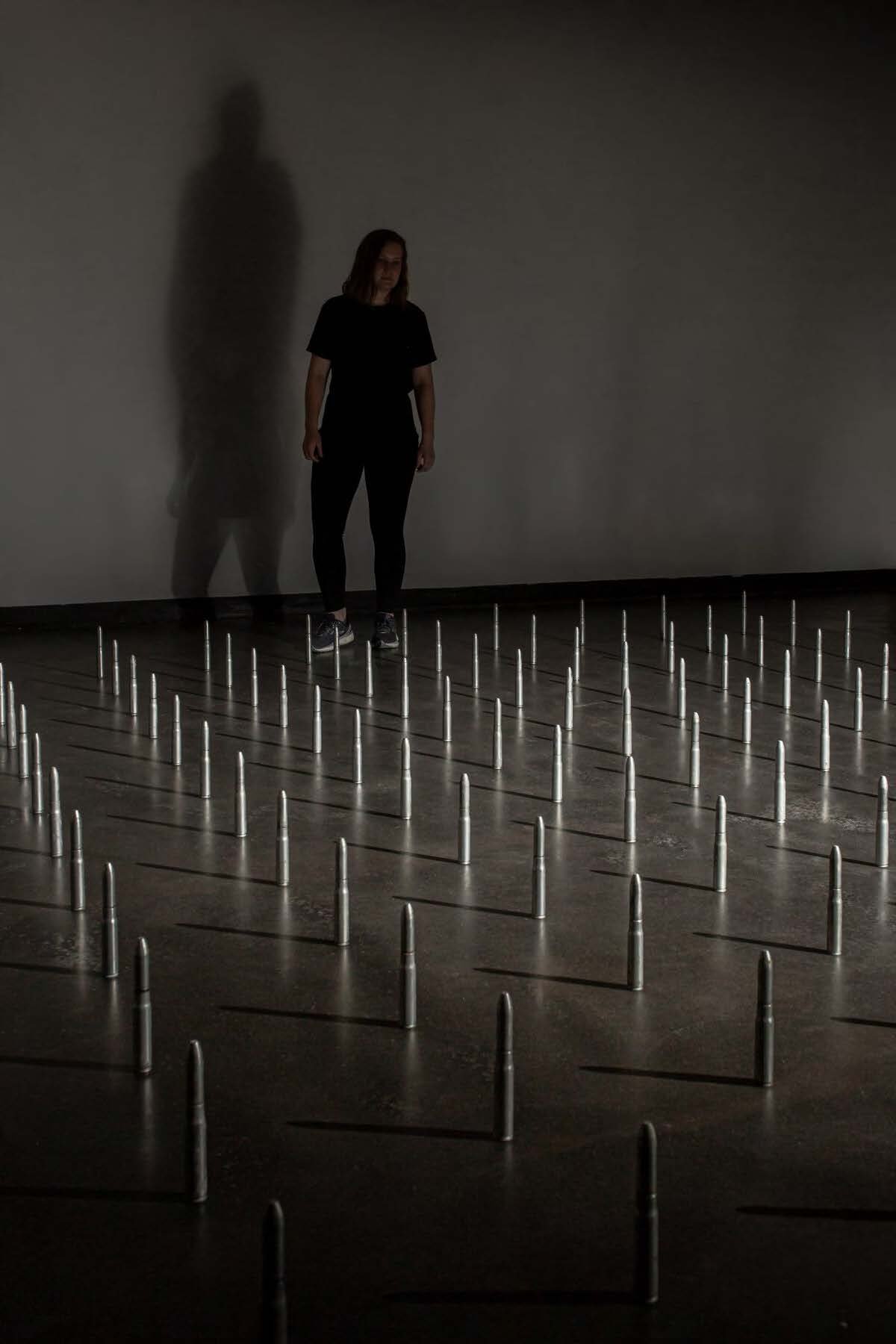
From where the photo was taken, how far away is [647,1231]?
3387mm

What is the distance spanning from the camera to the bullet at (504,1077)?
4.08 metres

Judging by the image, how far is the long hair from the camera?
11875mm

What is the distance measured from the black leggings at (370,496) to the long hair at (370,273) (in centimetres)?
98

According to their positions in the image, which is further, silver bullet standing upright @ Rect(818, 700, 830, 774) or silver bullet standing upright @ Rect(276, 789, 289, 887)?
silver bullet standing upright @ Rect(818, 700, 830, 774)

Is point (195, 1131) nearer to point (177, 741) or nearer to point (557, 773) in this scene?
point (557, 773)

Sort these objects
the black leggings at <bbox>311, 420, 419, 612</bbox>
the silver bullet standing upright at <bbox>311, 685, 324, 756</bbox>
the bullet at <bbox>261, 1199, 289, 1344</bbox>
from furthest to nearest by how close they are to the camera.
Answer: the black leggings at <bbox>311, 420, 419, 612</bbox>
the silver bullet standing upright at <bbox>311, 685, 324, 756</bbox>
the bullet at <bbox>261, 1199, 289, 1344</bbox>

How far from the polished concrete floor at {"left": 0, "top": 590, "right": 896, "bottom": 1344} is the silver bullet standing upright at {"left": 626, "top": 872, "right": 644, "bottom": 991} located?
0.07m

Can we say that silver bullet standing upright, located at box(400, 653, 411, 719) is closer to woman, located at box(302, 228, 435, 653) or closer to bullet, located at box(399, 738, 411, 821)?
woman, located at box(302, 228, 435, 653)

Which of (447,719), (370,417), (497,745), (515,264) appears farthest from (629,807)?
(515,264)

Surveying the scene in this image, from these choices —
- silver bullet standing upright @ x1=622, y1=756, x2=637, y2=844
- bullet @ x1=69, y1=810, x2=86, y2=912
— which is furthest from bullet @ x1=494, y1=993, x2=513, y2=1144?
silver bullet standing upright @ x1=622, y1=756, x2=637, y2=844

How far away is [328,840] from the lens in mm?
7078

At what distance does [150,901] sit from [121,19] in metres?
9.83

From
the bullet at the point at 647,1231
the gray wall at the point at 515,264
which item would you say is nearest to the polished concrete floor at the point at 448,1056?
the bullet at the point at 647,1231

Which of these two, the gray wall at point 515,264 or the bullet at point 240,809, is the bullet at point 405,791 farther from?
the gray wall at point 515,264
